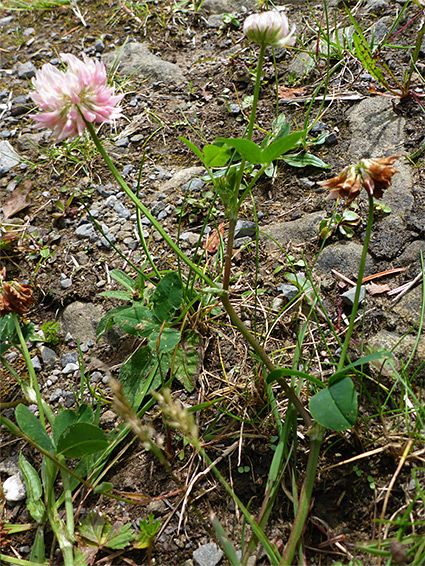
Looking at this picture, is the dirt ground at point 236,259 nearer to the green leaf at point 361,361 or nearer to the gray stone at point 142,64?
the gray stone at point 142,64

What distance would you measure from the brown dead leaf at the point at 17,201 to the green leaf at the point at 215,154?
3.91 feet

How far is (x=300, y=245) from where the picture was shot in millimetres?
2045

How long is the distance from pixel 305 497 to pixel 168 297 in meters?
0.77

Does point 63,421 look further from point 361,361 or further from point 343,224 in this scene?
point 343,224

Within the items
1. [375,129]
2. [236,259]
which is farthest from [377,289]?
[375,129]

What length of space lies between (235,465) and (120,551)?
42cm

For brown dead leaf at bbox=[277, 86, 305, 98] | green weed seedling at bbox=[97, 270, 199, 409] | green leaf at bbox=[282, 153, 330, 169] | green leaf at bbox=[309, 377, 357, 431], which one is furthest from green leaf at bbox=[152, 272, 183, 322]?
brown dead leaf at bbox=[277, 86, 305, 98]

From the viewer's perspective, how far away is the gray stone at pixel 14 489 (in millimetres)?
1605

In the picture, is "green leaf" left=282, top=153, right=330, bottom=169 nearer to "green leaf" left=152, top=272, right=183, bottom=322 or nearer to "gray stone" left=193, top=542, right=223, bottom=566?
"green leaf" left=152, top=272, right=183, bottom=322

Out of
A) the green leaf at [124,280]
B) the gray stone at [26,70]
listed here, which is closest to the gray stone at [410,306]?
the green leaf at [124,280]

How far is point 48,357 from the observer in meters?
1.95

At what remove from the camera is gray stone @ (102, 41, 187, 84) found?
2967 millimetres

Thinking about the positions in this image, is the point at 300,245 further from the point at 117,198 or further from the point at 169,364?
the point at 117,198

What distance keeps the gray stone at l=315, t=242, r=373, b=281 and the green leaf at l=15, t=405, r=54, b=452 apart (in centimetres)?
116
